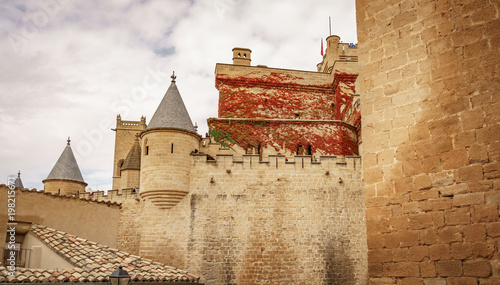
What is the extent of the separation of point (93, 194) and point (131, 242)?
9.76 ft

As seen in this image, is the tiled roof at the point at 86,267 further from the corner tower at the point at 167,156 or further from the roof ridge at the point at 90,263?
the corner tower at the point at 167,156

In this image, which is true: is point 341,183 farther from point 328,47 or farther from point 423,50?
point 328,47

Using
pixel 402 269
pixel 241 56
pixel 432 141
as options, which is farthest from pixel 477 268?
pixel 241 56

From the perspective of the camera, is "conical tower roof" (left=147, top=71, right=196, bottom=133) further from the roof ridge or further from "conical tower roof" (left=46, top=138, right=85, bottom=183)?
"conical tower roof" (left=46, top=138, right=85, bottom=183)

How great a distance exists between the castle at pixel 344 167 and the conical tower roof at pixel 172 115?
2.2 inches

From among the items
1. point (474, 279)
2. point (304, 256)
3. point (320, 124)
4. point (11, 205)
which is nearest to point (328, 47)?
point (320, 124)

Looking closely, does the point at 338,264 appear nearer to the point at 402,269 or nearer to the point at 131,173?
the point at 131,173

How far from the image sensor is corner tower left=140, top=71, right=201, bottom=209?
1625 cm

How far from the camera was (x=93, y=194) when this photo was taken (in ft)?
60.6

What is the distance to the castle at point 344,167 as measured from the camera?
529cm

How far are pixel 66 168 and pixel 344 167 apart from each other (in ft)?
46.7

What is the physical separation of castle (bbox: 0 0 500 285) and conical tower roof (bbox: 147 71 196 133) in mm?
56

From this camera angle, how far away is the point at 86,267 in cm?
1238

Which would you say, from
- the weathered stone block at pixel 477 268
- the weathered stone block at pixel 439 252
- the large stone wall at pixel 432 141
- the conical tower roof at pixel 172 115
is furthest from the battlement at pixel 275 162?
the weathered stone block at pixel 477 268
